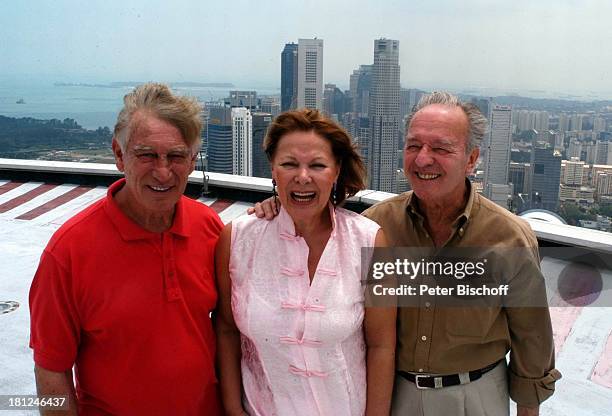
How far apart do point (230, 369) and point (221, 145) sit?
23.1 ft

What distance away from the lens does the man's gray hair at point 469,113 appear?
1.79 m

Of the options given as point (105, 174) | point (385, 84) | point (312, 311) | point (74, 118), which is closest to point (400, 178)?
point (312, 311)

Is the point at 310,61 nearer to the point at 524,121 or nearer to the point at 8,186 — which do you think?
the point at 524,121

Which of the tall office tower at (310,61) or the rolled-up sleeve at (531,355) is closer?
the rolled-up sleeve at (531,355)

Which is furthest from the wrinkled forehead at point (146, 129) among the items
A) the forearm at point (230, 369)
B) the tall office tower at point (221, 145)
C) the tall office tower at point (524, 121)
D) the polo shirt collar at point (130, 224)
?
the tall office tower at point (524, 121)

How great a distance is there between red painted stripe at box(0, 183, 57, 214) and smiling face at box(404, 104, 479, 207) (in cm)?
590

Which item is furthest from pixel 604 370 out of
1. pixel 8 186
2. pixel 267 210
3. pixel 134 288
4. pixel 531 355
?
pixel 8 186

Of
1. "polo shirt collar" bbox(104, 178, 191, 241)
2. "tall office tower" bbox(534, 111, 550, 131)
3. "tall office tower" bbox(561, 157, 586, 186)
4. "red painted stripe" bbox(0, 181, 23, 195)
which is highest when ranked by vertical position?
"tall office tower" bbox(534, 111, 550, 131)

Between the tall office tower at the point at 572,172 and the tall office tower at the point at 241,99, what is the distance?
5942 millimetres

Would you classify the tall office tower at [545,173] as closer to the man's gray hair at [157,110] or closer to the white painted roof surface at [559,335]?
the white painted roof surface at [559,335]

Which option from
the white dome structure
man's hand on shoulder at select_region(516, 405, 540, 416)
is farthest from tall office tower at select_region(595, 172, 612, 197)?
man's hand on shoulder at select_region(516, 405, 540, 416)

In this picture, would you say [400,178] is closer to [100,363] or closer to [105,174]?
[100,363]

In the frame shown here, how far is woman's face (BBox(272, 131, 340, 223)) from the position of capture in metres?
1.71

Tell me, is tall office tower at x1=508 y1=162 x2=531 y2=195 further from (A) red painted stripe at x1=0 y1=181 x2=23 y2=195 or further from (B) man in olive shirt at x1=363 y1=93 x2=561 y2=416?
(A) red painted stripe at x1=0 y1=181 x2=23 y2=195
